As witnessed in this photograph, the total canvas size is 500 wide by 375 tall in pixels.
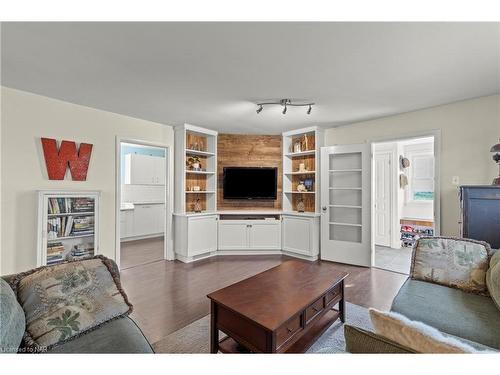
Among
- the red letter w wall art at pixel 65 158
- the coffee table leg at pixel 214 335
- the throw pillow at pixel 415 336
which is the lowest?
the coffee table leg at pixel 214 335

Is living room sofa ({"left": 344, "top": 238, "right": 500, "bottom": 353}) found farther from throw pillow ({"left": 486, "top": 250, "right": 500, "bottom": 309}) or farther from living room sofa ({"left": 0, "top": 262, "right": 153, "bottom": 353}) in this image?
living room sofa ({"left": 0, "top": 262, "right": 153, "bottom": 353})

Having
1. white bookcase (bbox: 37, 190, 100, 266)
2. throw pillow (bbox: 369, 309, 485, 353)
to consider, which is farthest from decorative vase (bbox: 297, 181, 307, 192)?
throw pillow (bbox: 369, 309, 485, 353)

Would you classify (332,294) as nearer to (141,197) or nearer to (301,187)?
(301,187)

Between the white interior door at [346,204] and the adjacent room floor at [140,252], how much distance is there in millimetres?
2994

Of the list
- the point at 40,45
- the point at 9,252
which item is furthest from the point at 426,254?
the point at 9,252

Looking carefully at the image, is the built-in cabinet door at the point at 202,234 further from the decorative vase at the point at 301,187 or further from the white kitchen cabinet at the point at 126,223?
the white kitchen cabinet at the point at 126,223

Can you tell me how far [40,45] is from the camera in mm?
1812

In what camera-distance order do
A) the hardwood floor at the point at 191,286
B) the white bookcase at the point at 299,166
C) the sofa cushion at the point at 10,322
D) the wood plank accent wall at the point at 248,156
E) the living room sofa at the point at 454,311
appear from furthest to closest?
the wood plank accent wall at the point at 248,156
the white bookcase at the point at 299,166
the hardwood floor at the point at 191,286
the living room sofa at the point at 454,311
the sofa cushion at the point at 10,322

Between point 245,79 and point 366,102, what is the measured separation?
1.63 meters

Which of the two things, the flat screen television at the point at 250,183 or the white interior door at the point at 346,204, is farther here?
the flat screen television at the point at 250,183

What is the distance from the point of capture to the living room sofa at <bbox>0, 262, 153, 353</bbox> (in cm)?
109

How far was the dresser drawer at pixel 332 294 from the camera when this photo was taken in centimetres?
200

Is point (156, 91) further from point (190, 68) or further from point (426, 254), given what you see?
point (426, 254)

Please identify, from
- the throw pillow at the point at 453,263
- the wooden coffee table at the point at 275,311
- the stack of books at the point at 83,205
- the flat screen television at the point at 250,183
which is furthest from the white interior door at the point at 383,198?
the stack of books at the point at 83,205
